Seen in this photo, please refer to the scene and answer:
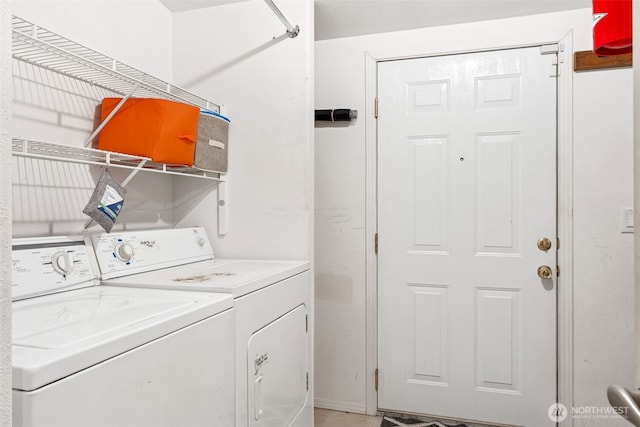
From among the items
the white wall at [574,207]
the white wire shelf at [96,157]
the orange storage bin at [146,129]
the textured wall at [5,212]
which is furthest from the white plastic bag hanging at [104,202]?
A: the white wall at [574,207]

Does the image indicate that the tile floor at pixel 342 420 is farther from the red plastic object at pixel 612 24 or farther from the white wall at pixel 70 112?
the red plastic object at pixel 612 24

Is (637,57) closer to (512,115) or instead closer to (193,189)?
(512,115)

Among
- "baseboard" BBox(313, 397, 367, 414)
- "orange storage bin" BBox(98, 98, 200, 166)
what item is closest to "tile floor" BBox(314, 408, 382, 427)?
"baseboard" BBox(313, 397, 367, 414)

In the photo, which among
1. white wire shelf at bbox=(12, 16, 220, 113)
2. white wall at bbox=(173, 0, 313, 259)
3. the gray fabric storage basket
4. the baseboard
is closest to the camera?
white wire shelf at bbox=(12, 16, 220, 113)

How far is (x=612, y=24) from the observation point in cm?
111

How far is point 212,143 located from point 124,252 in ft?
2.05

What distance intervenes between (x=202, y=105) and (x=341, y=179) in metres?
0.90

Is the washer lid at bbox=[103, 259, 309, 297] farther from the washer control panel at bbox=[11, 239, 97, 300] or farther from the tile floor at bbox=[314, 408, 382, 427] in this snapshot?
the tile floor at bbox=[314, 408, 382, 427]

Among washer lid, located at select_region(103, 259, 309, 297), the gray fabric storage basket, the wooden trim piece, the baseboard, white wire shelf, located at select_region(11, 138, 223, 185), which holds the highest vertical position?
the wooden trim piece

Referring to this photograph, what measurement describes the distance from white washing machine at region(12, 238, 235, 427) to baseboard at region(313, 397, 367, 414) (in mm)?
1410

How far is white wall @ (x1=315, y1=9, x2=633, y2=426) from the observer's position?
6.68 ft

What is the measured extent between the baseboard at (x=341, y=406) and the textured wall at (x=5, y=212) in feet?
7.19

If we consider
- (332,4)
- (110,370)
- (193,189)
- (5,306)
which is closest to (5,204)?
(5,306)

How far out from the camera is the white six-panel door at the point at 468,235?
217 centimetres
